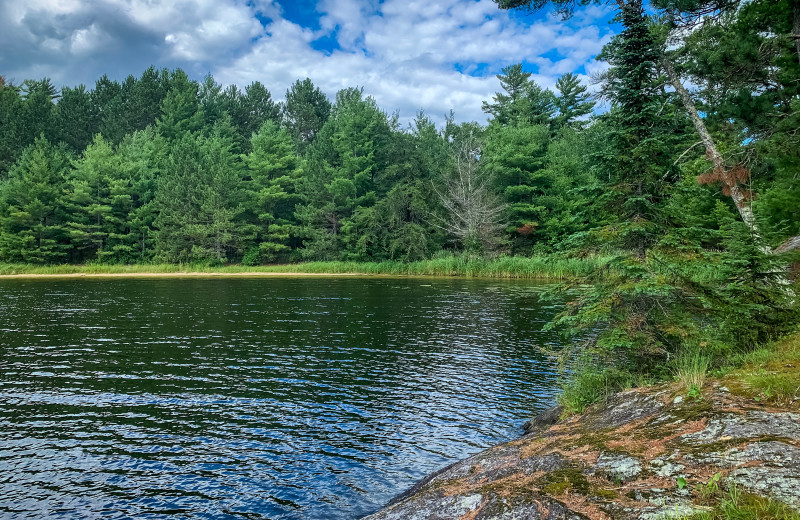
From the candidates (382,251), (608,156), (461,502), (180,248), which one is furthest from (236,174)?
(461,502)

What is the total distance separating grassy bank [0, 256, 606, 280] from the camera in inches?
1628

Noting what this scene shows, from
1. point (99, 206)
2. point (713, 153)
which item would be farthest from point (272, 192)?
point (713, 153)

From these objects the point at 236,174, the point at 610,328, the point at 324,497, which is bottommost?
the point at 324,497

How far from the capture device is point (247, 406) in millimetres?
10219

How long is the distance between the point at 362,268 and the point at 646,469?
→ 45.1 m

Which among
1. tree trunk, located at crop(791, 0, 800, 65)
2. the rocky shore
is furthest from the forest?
the rocky shore

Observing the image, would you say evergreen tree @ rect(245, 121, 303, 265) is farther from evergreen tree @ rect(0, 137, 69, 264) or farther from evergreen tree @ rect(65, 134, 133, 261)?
evergreen tree @ rect(0, 137, 69, 264)

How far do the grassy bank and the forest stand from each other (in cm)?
157

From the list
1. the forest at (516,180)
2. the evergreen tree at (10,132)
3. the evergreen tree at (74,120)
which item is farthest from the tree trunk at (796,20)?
the evergreen tree at (74,120)

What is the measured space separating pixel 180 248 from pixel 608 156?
5052 centimetres

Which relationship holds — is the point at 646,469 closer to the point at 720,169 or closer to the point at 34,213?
the point at 720,169

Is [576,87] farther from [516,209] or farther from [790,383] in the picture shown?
[790,383]

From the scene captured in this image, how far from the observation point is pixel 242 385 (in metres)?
11.7

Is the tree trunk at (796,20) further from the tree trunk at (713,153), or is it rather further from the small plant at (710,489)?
the small plant at (710,489)
